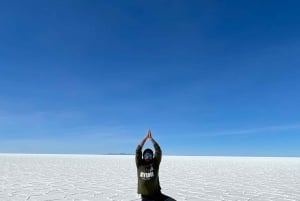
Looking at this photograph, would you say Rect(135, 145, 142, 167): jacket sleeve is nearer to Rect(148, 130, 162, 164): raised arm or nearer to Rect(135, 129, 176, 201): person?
Rect(135, 129, 176, 201): person

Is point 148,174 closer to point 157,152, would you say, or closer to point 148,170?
point 148,170

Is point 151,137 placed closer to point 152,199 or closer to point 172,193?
point 152,199

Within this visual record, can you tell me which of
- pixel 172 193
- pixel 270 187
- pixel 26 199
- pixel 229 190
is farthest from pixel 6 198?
pixel 270 187

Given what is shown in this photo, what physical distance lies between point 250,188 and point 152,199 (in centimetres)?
461

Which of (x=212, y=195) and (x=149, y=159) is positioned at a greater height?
(x=149, y=159)

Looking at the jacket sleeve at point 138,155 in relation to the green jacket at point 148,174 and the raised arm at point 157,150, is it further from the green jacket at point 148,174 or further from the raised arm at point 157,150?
the raised arm at point 157,150

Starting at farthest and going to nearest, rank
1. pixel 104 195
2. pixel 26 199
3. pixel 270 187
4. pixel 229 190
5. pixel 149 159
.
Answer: pixel 270 187, pixel 229 190, pixel 104 195, pixel 26 199, pixel 149 159

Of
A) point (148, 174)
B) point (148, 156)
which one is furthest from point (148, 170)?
point (148, 156)

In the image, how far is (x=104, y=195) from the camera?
20.9 feet

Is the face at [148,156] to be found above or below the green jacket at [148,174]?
above

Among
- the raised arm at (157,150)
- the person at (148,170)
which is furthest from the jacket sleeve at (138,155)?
the raised arm at (157,150)

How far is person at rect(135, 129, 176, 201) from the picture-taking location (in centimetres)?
362

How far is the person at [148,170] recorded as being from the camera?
362 centimetres

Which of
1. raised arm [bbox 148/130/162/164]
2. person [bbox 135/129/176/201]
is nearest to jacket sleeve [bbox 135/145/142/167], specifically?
person [bbox 135/129/176/201]
